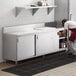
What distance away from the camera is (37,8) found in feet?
21.1

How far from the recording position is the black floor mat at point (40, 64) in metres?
4.97

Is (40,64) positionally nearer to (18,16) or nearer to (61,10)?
(18,16)

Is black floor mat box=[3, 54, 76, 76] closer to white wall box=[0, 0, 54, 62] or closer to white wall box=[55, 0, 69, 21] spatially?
white wall box=[0, 0, 54, 62]

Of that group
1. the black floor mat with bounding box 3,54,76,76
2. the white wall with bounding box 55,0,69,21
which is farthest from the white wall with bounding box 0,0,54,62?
the black floor mat with bounding box 3,54,76,76

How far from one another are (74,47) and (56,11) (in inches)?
60.3

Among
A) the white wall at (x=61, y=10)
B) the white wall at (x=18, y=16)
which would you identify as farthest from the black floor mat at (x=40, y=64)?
the white wall at (x=61, y=10)

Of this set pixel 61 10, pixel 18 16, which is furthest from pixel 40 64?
pixel 61 10

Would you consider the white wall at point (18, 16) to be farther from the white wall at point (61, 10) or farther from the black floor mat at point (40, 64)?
the black floor mat at point (40, 64)

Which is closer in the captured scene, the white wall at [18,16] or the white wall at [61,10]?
the white wall at [18,16]

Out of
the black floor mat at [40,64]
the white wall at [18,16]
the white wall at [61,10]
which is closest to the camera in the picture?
the black floor mat at [40,64]

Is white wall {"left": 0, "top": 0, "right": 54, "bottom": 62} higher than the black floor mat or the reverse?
higher

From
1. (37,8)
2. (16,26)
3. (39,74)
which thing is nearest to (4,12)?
(16,26)

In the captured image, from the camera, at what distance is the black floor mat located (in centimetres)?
497

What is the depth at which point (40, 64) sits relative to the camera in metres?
5.53
